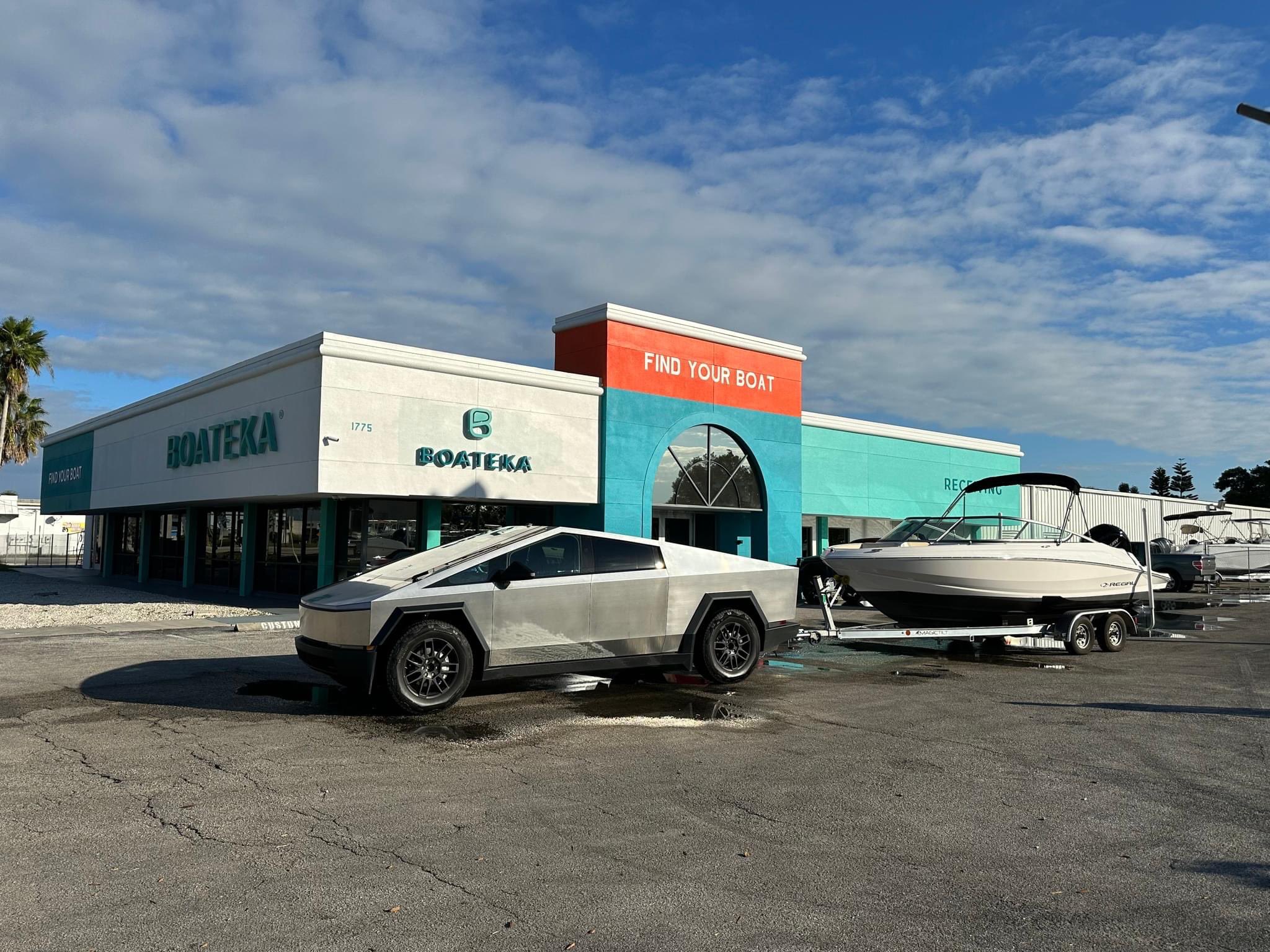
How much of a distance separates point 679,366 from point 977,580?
484 inches

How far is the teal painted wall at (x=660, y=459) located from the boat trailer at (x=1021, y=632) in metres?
8.46

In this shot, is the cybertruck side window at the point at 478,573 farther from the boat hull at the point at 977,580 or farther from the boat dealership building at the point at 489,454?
the boat dealership building at the point at 489,454

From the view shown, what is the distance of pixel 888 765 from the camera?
687 centimetres

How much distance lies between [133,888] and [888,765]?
480cm

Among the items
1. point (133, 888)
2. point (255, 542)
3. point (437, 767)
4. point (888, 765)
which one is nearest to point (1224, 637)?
point (888, 765)

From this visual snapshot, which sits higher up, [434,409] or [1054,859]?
[434,409]

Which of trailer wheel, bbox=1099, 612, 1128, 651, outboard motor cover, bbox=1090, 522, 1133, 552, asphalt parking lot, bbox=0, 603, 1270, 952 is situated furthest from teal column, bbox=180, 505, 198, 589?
trailer wheel, bbox=1099, 612, 1128, 651

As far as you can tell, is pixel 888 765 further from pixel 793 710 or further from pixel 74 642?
pixel 74 642

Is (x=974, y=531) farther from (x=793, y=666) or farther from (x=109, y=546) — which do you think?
(x=109, y=546)

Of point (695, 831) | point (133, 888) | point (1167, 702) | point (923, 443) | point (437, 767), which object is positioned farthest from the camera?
point (923, 443)

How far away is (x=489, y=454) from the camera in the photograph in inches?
805

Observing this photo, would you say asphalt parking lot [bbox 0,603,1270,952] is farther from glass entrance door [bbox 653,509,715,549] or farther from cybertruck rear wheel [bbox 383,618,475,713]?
glass entrance door [bbox 653,509,715,549]

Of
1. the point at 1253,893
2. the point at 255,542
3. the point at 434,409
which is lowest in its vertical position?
the point at 1253,893

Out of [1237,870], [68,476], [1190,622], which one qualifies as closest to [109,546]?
[68,476]
